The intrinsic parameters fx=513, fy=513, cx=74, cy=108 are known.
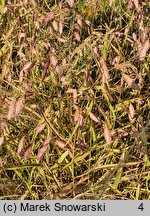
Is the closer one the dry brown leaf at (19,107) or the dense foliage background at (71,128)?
the dry brown leaf at (19,107)

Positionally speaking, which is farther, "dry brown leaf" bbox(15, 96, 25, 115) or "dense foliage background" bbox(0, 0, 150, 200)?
"dense foliage background" bbox(0, 0, 150, 200)

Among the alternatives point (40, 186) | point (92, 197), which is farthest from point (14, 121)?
point (92, 197)

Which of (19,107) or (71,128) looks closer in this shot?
(19,107)

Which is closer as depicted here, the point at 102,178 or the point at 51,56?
the point at 51,56

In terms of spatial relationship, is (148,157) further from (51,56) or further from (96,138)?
(51,56)

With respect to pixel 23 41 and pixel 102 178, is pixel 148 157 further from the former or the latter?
pixel 23 41

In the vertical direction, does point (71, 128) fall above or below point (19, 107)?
below

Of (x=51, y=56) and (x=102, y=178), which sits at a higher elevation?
(x=51, y=56)

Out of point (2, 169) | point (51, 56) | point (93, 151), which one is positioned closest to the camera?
point (51, 56)

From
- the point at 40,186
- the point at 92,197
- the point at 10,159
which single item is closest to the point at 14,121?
the point at 10,159

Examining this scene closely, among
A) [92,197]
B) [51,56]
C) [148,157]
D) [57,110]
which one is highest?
[51,56]

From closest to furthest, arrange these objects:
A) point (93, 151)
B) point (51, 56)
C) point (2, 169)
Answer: point (51, 56)
point (2, 169)
point (93, 151)
